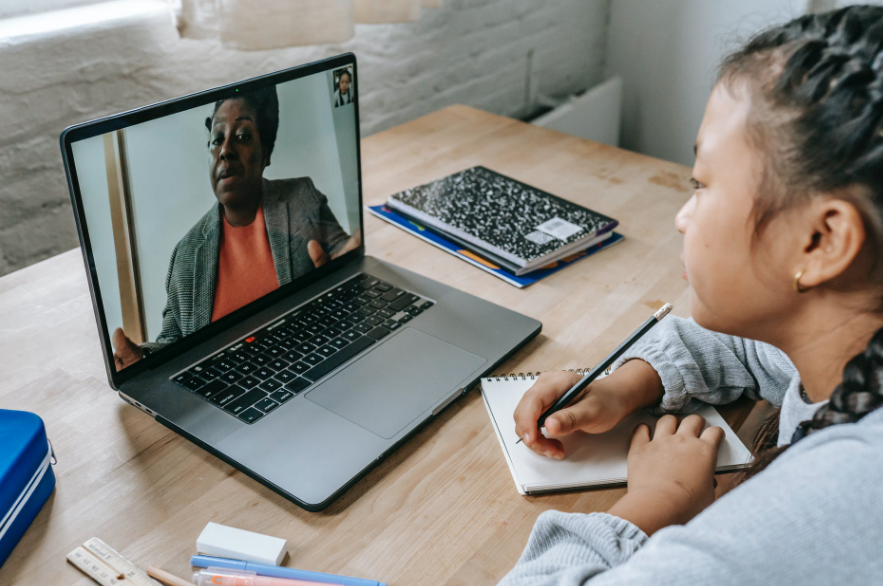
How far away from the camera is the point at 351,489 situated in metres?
0.61

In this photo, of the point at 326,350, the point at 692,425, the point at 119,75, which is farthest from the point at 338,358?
the point at 119,75

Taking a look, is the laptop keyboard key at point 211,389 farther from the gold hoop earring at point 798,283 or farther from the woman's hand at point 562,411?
the gold hoop earring at point 798,283

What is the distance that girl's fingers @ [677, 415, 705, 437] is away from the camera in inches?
26.2

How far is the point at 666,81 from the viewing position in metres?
2.21

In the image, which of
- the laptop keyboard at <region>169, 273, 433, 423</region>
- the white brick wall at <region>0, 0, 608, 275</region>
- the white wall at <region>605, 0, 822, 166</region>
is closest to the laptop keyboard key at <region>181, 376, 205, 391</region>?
the laptop keyboard at <region>169, 273, 433, 423</region>

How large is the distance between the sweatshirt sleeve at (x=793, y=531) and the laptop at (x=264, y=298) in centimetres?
27

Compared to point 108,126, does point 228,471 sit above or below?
below

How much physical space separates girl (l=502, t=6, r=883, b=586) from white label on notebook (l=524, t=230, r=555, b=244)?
1.19 feet

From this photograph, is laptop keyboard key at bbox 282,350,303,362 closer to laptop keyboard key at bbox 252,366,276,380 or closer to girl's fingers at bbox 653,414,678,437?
laptop keyboard key at bbox 252,366,276,380

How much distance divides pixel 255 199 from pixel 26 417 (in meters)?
0.30

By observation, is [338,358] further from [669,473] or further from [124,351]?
[669,473]

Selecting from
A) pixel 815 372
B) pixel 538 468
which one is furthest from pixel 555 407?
pixel 815 372

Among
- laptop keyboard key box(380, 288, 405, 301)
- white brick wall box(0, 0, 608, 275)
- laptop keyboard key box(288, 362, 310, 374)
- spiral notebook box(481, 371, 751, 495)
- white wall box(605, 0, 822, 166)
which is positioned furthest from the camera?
white wall box(605, 0, 822, 166)

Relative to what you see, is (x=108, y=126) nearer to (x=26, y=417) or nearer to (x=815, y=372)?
(x=26, y=417)
